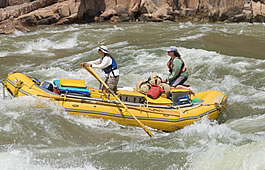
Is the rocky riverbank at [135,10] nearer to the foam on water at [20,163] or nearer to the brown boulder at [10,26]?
the brown boulder at [10,26]

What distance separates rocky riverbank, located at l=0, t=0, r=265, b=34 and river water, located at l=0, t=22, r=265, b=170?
4.55m

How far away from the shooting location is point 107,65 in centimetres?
684

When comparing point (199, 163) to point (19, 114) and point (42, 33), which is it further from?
point (42, 33)

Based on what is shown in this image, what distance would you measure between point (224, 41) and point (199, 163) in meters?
10.00

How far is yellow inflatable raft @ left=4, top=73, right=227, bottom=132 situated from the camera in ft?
22.0

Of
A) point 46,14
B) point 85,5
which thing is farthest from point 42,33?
point 85,5

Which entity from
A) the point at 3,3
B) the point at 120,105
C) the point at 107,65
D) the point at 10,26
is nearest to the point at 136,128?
the point at 120,105

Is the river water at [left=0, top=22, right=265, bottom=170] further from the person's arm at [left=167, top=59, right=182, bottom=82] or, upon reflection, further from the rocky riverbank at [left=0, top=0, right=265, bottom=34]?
the rocky riverbank at [left=0, top=0, right=265, bottom=34]

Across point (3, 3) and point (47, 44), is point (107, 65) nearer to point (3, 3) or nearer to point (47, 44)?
point (47, 44)

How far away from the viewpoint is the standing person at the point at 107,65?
679 cm

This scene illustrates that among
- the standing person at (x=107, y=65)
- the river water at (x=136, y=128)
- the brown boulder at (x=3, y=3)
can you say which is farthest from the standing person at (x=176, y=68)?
the brown boulder at (x=3, y=3)

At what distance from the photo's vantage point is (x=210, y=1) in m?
20.7

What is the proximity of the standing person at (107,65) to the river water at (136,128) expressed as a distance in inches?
32.7

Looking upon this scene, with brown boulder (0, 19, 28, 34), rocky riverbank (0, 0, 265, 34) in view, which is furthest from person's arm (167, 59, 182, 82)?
rocky riverbank (0, 0, 265, 34)
